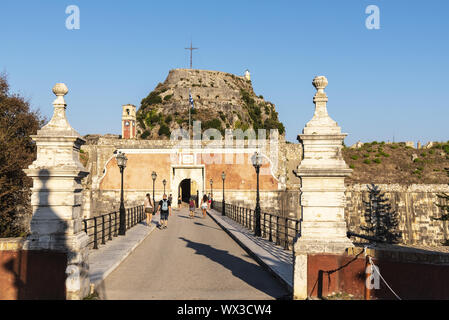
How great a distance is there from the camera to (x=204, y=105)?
73500 millimetres

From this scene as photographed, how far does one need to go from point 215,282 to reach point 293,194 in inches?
1319

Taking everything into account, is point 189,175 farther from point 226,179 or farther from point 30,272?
point 30,272

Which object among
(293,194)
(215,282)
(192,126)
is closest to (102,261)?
(215,282)

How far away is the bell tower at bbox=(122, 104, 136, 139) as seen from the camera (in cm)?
4850

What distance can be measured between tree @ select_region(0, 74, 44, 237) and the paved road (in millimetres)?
9045

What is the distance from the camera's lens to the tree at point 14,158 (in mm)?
18688

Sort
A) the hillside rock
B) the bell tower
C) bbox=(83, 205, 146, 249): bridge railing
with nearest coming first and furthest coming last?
bbox=(83, 205, 146, 249): bridge railing → the bell tower → the hillside rock

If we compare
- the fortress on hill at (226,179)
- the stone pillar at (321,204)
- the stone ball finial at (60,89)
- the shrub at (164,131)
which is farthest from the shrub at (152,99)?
the stone pillar at (321,204)

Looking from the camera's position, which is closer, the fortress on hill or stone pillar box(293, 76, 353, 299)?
stone pillar box(293, 76, 353, 299)

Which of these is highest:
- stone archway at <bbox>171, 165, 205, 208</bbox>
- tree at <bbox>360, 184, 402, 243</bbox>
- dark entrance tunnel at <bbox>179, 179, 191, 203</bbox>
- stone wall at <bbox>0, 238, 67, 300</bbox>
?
stone archway at <bbox>171, 165, 205, 208</bbox>

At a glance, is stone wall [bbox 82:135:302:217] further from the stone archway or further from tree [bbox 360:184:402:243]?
tree [bbox 360:184:402:243]

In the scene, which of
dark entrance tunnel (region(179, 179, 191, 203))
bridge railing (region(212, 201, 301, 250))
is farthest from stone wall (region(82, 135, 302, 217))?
dark entrance tunnel (region(179, 179, 191, 203))

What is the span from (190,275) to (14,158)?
13972mm
